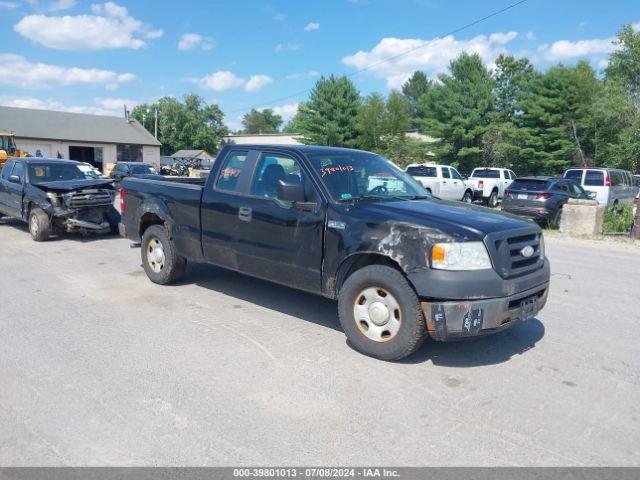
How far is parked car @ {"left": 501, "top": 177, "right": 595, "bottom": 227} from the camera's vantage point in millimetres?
15141

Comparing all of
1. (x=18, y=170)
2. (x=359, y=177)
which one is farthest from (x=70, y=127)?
(x=359, y=177)

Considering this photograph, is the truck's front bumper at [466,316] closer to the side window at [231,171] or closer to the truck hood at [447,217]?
the truck hood at [447,217]

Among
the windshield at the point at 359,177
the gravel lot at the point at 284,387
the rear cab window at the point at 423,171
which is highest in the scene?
the rear cab window at the point at 423,171

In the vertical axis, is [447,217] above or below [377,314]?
above

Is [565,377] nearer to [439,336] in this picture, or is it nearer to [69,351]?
[439,336]

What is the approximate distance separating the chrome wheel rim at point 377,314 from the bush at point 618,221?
12.8m

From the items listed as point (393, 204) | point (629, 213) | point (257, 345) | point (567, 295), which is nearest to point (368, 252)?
point (393, 204)

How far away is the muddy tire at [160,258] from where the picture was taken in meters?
6.80

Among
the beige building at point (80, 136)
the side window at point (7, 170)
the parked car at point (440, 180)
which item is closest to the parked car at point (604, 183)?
the parked car at point (440, 180)

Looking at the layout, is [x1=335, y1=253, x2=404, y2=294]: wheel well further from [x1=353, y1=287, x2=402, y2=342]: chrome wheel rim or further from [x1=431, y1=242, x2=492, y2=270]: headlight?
[x1=431, y1=242, x2=492, y2=270]: headlight

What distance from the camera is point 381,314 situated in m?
4.52

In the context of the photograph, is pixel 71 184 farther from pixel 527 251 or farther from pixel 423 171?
pixel 423 171

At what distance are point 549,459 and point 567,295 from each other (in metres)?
4.55

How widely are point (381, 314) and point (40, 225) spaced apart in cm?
868
